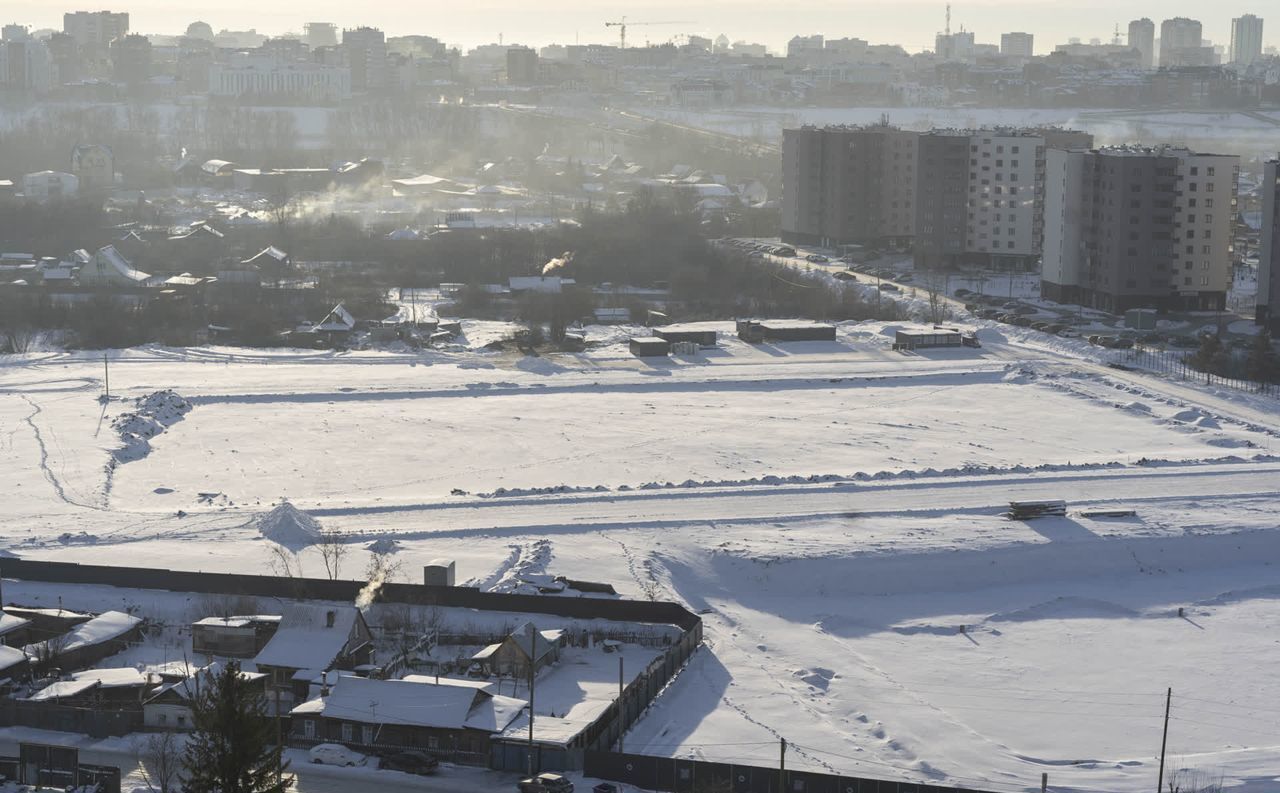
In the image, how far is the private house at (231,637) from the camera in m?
8.17

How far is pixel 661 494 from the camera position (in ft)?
36.2

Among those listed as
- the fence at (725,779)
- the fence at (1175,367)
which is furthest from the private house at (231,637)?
the fence at (1175,367)

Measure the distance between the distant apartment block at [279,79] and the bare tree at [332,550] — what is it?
46476 millimetres

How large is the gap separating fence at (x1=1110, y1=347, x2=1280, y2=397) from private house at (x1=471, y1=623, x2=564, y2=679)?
8.95 m

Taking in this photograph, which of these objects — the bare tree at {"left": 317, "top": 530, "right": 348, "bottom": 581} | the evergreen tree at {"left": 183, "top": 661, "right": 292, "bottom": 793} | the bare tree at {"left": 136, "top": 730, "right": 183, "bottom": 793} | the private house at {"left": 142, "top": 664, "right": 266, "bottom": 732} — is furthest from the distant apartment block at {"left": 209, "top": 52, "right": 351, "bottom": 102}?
the evergreen tree at {"left": 183, "top": 661, "right": 292, "bottom": 793}

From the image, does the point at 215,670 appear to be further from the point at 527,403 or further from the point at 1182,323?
the point at 1182,323

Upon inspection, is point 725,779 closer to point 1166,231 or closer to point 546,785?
point 546,785

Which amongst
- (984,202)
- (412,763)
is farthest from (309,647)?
(984,202)

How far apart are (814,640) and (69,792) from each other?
152 inches

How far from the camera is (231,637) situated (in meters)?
8.18

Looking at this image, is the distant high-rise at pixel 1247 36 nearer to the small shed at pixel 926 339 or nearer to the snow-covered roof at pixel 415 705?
the small shed at pixel 926 339

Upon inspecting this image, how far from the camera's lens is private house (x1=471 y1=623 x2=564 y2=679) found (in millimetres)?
7906

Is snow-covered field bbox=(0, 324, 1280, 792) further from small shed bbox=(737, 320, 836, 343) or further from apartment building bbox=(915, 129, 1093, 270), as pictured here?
apartment building bbox=(915, 129, 1093, 270)

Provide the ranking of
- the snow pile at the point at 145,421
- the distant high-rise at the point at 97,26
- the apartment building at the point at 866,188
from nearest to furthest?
the snow pile at the point at 145,421, the apartment building at the point at 866,188, the distant high-rise at the point at 97,26
